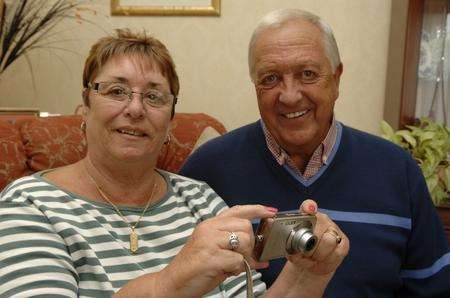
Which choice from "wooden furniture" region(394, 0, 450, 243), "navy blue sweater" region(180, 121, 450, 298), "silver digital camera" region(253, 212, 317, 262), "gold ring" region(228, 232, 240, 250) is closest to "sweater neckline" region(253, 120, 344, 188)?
"navy blue sweater" region(180, 121, 450, 298)

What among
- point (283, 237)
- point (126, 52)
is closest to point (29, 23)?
point (126, 52)

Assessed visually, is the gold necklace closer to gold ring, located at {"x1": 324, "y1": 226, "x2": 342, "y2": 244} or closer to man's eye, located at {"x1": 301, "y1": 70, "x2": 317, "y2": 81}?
gold ring, located at {"x1": 324, "y1": 226, "x2": 342, "y2": 244}

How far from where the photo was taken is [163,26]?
2428 millimetres

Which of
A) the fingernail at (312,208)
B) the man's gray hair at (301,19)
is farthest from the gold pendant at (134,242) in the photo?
the man's gray hair at (301,19)

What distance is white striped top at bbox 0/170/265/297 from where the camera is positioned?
884 millimetres

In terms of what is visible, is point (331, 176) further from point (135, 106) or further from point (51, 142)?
point (51, 142)

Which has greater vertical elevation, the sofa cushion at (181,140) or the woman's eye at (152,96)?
the woman's eye at (152,96)

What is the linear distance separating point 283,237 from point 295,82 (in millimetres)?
558

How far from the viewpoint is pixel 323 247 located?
3.04ft

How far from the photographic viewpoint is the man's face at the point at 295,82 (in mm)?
1282

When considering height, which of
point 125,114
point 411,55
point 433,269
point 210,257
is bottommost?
point 433,269

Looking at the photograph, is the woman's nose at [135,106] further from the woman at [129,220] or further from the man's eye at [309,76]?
the man's eye at [309,76]

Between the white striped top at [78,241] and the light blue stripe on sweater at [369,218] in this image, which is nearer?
the white striped top at [78,241]

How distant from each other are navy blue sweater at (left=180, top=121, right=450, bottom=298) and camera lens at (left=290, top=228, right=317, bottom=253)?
1.34ft
